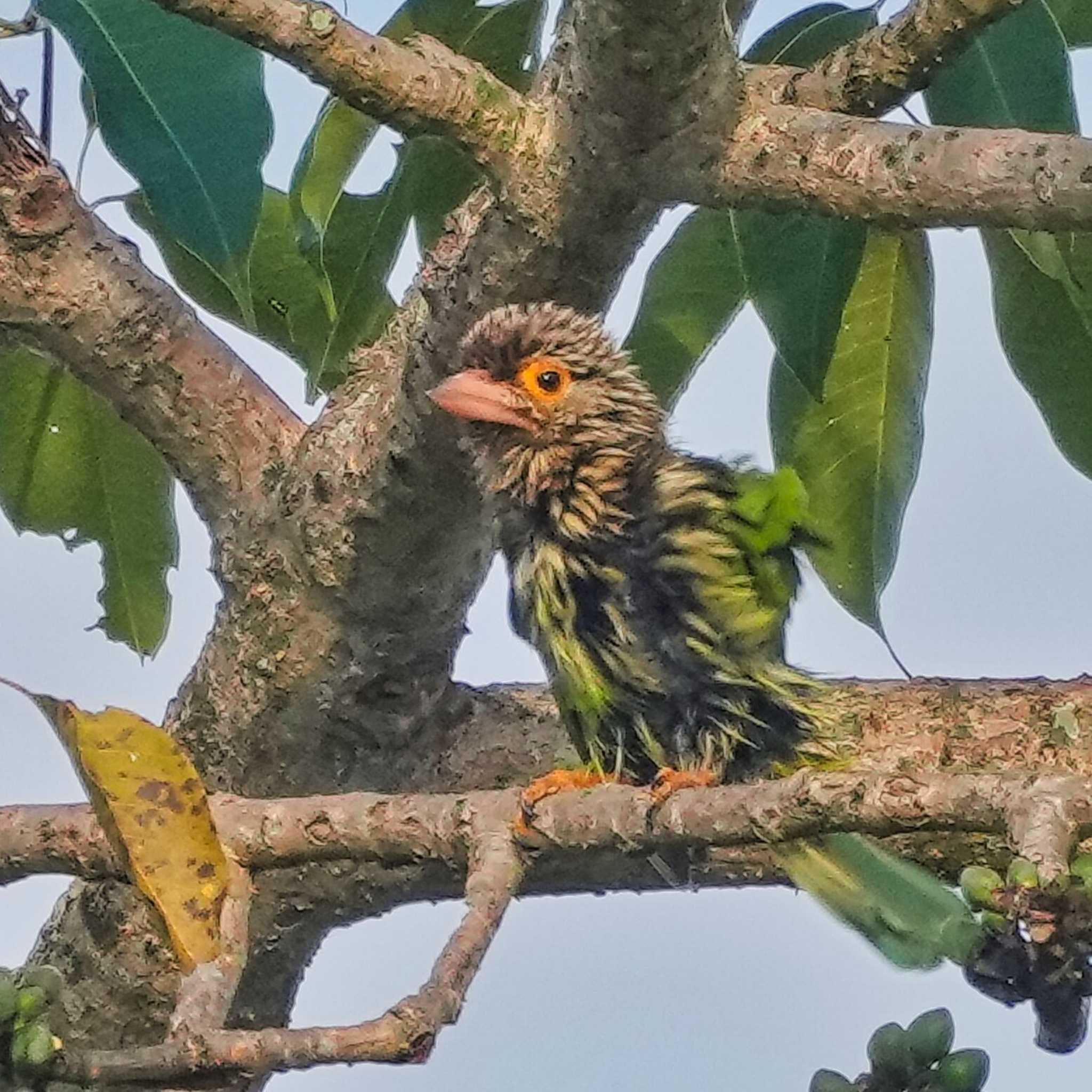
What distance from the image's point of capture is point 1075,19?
211cm

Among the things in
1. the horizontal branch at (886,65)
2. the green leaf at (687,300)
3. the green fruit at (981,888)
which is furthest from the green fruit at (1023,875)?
the green leaf at (687,300)

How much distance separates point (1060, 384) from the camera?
217 cm

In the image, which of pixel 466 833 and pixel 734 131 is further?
pixel 734 131

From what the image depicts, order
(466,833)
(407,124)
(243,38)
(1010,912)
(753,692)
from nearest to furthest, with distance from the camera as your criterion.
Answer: (1010,912)
(466,833)
(243,38)
(407,124)
(753,692)

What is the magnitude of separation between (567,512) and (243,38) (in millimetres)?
595

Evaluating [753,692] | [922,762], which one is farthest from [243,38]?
[922,762]

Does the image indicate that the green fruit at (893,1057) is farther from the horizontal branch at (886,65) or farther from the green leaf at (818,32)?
the green leaf at (818,32)

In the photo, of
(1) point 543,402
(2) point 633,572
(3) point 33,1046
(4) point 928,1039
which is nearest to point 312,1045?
(3) point 33,1046

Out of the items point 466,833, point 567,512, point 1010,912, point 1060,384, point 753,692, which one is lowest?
point 1010,912

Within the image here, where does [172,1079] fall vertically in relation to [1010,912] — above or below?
below

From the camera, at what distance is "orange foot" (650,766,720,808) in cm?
139

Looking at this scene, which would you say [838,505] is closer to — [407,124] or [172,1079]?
[407,124]

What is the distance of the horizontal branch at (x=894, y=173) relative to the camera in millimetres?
1426

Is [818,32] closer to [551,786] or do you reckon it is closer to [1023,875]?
[551,786]
